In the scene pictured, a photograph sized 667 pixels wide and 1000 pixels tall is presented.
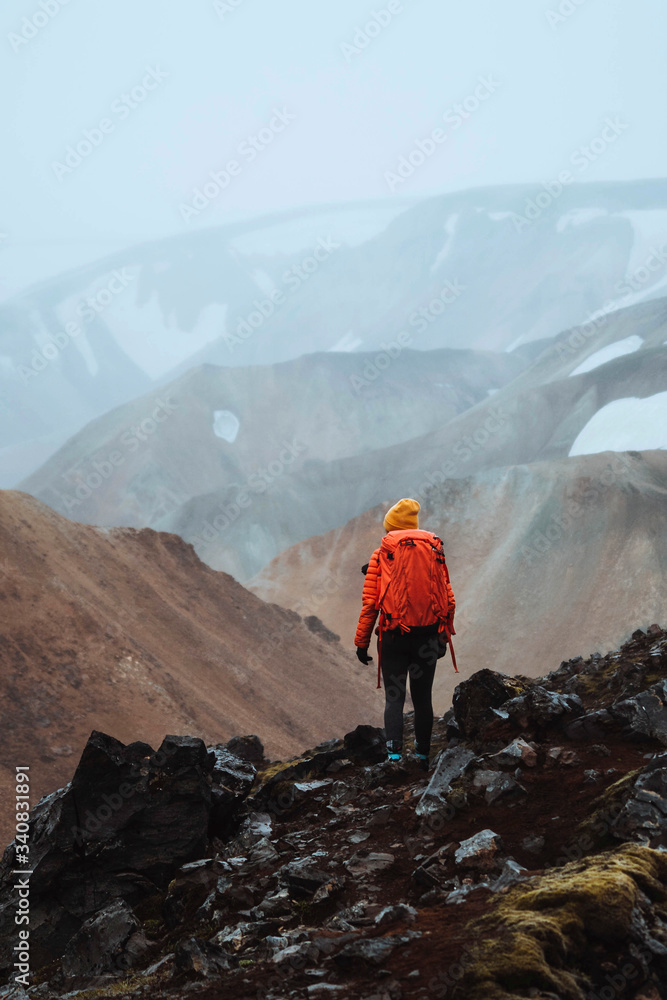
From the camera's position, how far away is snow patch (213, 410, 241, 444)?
9019cm

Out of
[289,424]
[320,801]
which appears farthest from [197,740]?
[289,424]

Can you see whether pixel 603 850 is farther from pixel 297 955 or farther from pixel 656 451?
pixel 656 451

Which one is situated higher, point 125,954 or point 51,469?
point 51,469

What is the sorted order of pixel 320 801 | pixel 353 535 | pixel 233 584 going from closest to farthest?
pixel 320 801 → pixel 233 584 → pixel 353 535

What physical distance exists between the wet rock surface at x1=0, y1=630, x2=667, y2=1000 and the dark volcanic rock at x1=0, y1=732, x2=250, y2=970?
0.6 inches

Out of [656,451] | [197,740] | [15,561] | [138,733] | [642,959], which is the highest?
[656,451]

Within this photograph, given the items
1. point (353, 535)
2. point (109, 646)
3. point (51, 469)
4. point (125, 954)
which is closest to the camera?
point (125, 954)

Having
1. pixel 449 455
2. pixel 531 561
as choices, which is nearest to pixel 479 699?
pixel 531 561

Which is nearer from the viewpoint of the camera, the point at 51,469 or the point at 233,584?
the point at 233,584

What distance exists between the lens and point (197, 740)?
7277 mm

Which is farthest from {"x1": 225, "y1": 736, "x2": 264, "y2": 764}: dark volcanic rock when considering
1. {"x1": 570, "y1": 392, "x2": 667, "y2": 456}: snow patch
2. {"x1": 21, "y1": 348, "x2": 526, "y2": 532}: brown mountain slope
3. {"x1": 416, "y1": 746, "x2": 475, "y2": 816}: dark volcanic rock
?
{"x1": 21, "y1": 348, "x2": 526, "y2": 532}: brown mountain slope

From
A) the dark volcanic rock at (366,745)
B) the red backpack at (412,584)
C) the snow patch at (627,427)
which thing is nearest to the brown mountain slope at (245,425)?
the snow patch at (627,427)

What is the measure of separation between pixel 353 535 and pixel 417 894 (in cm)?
5141

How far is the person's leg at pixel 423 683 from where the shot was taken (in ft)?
22.1
